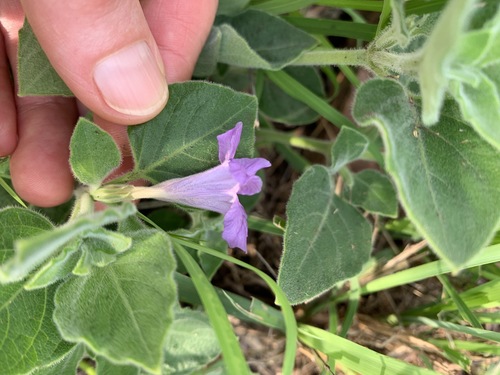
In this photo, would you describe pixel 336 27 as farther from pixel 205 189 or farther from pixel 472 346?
pixel 472 346

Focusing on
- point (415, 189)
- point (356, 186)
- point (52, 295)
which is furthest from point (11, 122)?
point (415, 189)

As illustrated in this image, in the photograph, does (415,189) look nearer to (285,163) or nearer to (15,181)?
(15,181)

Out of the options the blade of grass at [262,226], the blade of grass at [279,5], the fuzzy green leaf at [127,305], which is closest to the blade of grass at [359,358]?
the blade of grass at [262,226]

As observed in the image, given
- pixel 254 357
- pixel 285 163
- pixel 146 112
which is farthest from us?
pixel 285 163

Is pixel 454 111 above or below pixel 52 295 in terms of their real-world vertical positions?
above

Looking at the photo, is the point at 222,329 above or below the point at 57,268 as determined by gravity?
below

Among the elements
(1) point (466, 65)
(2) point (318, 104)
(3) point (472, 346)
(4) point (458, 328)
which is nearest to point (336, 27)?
(2) point (318, 104)
